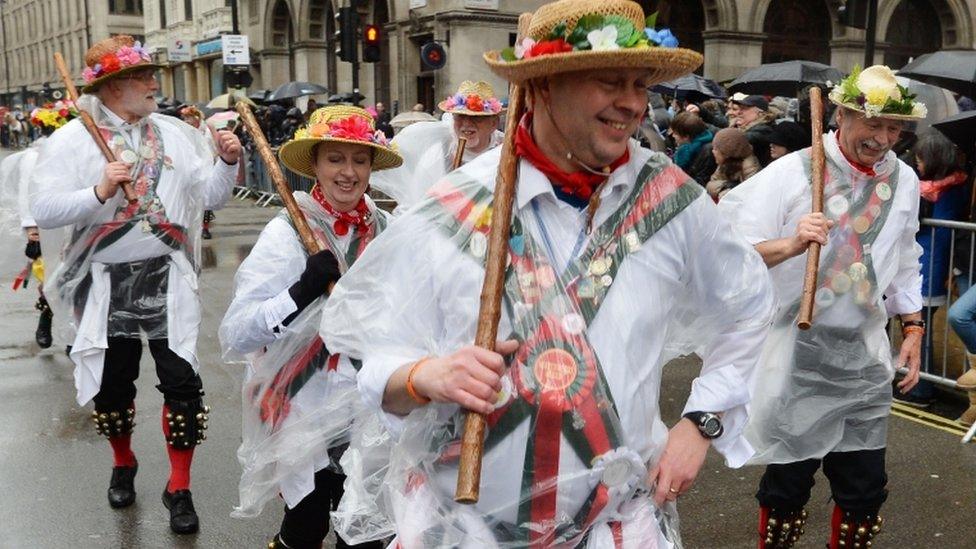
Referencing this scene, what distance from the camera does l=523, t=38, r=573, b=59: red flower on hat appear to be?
1.94 meters

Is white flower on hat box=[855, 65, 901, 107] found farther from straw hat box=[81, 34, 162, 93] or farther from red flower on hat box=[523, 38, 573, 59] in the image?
straw hat box=[81, 34, 162, 93]

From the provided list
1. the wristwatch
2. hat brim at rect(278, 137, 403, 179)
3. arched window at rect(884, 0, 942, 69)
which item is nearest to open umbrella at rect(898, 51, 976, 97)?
hat brim at rect(278, 137, 403, 179)

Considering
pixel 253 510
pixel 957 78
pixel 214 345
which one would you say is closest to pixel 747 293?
pixel 253 510

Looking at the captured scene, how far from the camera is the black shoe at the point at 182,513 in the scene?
447 cm

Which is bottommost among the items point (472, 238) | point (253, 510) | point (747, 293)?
point (253, 510)

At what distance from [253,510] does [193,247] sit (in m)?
1.72

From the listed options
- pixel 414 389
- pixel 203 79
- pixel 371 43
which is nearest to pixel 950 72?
pixel 414 389

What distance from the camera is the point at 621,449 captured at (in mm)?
2043

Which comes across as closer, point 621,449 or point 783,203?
point 621,449

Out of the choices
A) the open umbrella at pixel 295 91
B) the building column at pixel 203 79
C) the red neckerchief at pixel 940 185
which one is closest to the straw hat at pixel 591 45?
the red neckerchief at pixel 940 185

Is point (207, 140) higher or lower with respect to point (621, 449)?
higher

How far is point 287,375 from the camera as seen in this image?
3371mm

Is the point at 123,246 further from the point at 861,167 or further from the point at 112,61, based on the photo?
the point at 861,167

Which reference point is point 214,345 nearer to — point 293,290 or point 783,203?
point 293,290
